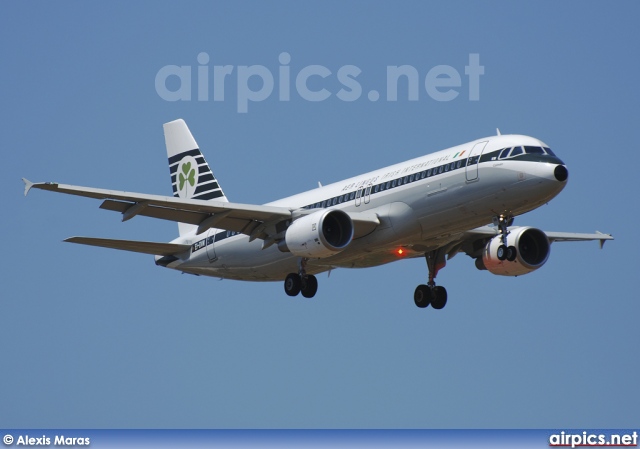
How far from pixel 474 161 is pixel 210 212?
10.4 m

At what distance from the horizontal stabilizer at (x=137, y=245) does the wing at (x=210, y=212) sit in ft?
8.21

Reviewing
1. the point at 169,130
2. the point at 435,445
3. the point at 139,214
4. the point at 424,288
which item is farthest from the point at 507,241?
the point at 169,130

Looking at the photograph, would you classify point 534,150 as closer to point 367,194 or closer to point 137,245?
point 367,194

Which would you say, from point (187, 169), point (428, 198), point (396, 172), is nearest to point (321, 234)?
point (396, 172)

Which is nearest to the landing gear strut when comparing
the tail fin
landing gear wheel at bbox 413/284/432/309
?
landing gear wheel at bbox 413/284/432/309

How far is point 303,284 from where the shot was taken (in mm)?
52312

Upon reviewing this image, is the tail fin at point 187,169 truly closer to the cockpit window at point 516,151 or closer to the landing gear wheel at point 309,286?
the landing gear wheel at point 309,286

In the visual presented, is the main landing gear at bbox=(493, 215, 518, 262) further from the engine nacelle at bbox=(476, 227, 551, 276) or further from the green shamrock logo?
the green shamrock logo

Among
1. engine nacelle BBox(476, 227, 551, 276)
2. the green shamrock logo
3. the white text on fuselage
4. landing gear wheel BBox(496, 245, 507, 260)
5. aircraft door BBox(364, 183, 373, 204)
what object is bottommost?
landing gear wheel BBox(496, 245, 507, 260)

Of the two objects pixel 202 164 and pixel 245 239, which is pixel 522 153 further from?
pixel 202 164

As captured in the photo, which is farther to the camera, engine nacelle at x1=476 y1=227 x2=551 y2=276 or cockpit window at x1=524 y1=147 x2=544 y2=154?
engine nacelle at x1=476 y1=227 x2=551 y2=276

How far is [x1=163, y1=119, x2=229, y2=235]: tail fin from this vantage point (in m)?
61.1

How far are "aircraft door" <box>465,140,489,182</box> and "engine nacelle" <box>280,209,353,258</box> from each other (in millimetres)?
4947

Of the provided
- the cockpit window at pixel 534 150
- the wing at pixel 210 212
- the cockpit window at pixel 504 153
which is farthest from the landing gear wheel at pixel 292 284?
the cockpit window at pixel 534 150
